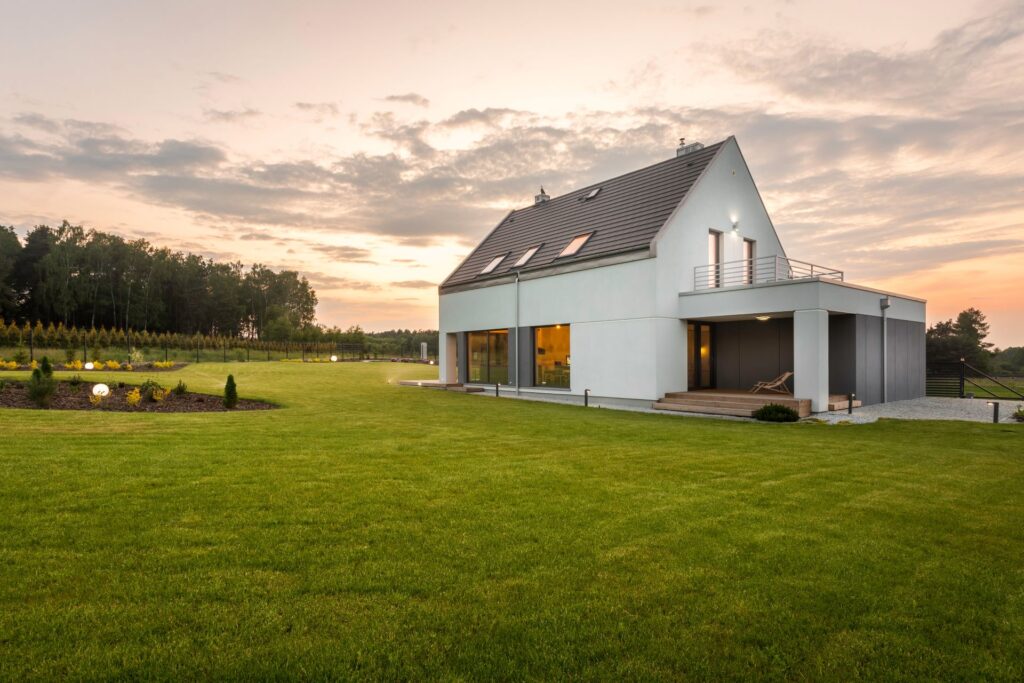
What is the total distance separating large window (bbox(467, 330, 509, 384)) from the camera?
71.8 ft

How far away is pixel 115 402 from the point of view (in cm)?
1304

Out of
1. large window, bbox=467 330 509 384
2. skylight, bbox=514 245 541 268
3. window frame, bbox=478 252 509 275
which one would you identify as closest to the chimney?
skylight, bbox=514 245 541 268

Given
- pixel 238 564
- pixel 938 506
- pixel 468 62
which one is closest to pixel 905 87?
pixel 468 62

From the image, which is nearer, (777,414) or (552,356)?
(777,414)

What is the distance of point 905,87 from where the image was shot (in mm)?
14875

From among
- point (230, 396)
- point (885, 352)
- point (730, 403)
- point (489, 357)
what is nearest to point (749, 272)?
point (885, 352)

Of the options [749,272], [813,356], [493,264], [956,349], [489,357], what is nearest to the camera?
[813,356]

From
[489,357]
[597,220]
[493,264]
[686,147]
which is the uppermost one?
[686,147]

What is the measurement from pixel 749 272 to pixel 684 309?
421cm

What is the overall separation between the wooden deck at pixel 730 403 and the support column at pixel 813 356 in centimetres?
29

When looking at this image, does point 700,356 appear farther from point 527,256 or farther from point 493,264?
point 493,264

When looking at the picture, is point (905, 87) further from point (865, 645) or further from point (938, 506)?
point (865, 645)

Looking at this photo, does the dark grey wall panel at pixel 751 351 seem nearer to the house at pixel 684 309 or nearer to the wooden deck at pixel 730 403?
the house at pixel 684 309

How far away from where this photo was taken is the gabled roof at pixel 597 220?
17.5 m
